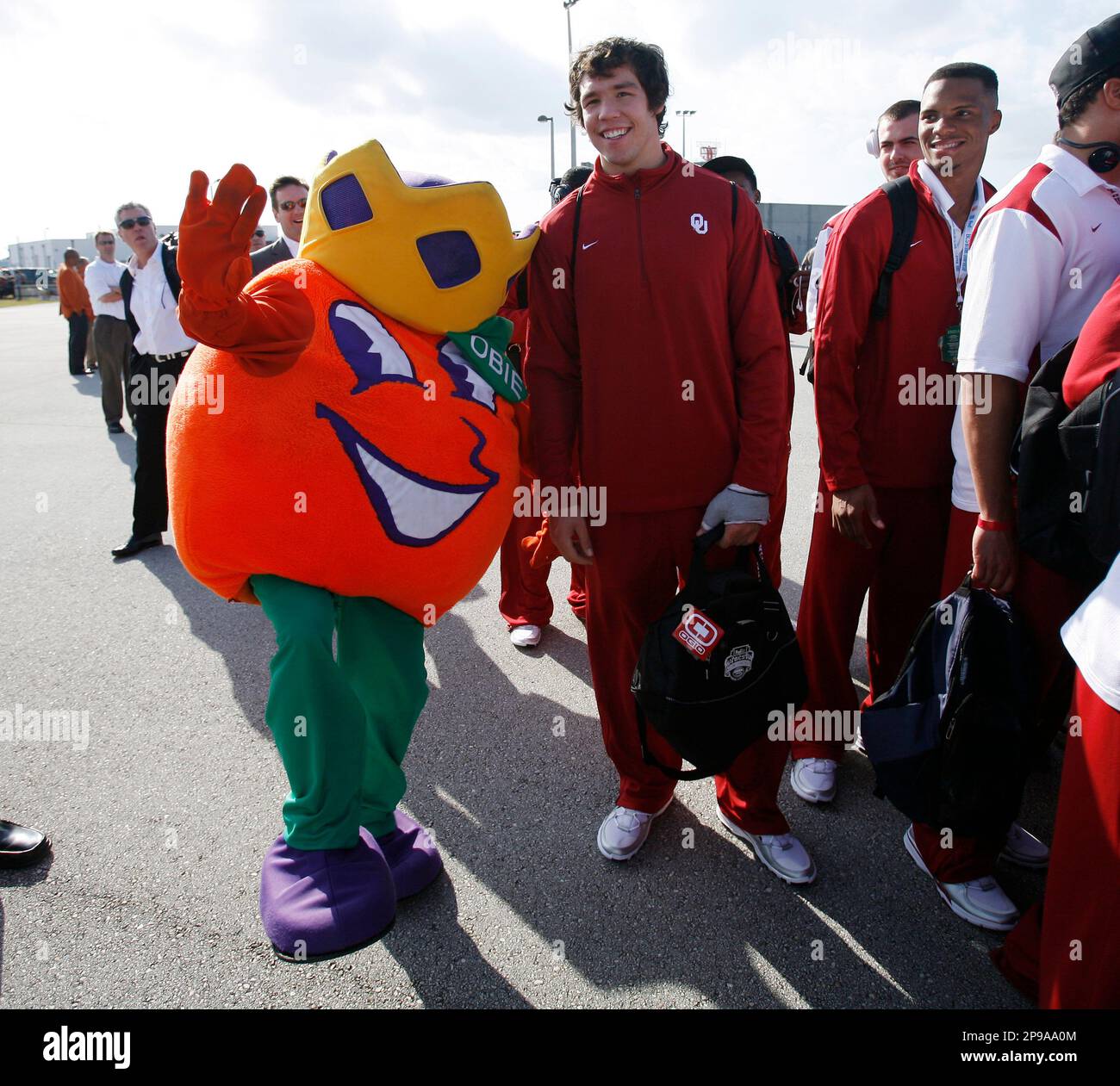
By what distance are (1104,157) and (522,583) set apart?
265 cm

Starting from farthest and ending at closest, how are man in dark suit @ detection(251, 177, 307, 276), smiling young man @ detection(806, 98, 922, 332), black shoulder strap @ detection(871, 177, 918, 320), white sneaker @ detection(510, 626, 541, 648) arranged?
man in dark suit @ detection(251, 177, 307, 276), white sneaker @ detection(510, 626, 541, 648), smiling young man @ detection(806, 98, 922, 332), black shoulder strap @ detection(871, 177, 918, 320)

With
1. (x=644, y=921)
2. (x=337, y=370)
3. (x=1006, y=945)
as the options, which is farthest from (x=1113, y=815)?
(x=337, y=370)

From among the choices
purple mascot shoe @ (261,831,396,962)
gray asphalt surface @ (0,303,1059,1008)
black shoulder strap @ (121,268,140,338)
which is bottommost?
gray asphalt surface @ (0,303,1059,1008)

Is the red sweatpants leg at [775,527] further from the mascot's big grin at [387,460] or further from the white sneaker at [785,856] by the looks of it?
the mascot's big grin at [387,460]

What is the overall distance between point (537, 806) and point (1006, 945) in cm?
132

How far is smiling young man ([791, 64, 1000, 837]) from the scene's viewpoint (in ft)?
7.43

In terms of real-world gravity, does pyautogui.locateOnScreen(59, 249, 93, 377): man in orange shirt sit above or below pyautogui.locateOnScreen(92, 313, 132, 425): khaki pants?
above

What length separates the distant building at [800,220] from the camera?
24623 mm

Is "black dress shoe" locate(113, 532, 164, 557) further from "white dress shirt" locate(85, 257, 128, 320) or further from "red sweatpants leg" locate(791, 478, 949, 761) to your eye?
"white dress shirt" locate(85, 257, 128, 320)

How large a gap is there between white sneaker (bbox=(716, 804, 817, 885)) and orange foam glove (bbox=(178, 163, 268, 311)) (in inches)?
76.7

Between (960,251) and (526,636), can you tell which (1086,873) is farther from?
(526,636)

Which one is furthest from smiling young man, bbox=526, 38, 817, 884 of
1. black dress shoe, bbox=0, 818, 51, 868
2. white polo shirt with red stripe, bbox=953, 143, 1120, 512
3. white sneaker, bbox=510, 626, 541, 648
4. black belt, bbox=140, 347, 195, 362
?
black belt, bbox=140, 347, 195, 362

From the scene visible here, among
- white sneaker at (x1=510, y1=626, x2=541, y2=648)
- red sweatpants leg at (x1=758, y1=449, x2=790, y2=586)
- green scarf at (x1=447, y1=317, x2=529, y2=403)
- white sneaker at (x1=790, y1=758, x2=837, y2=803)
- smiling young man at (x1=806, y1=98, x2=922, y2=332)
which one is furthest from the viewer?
white sneaker at (x1=510, y1=626, x2=541, y2=648)

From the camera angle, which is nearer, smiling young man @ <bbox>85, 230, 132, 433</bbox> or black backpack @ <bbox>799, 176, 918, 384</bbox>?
black backpack @ <bbox>799, 176, 918, 384</bbox>
